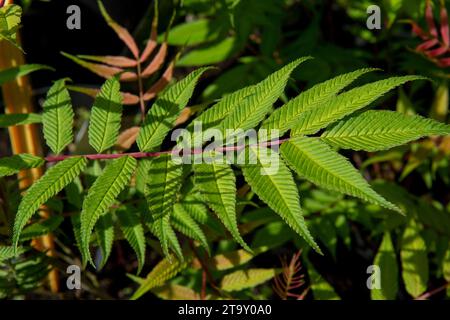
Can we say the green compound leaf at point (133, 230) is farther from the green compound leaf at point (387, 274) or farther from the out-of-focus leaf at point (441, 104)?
the out-of-focus leaf at point (441, 104)

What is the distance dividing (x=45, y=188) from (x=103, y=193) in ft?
0.28

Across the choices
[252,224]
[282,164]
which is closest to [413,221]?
[252,224]

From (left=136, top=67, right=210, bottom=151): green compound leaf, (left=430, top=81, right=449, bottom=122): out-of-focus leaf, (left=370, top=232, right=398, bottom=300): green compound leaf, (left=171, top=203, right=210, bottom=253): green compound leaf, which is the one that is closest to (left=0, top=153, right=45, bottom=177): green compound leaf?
(left=136, top=67, right=210, bottom=151): green compound leaf

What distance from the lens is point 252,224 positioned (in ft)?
4.07

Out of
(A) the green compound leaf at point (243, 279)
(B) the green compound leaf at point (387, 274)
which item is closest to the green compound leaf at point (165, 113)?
(A) the green compound leaf at point (243, 279)

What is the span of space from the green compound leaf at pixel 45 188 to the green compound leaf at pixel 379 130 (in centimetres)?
38

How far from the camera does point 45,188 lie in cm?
83

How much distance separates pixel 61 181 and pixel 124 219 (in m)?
0.23

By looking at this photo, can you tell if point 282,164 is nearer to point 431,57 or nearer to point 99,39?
point 431,57

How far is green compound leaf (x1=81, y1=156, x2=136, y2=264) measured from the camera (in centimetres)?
81

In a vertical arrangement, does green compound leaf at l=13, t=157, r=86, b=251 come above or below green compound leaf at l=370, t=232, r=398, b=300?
above

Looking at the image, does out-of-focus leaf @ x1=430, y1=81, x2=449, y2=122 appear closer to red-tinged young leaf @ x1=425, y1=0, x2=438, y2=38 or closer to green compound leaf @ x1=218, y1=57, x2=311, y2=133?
red-tinged young leaf @ x1=425, y1=0, x2=438, y2=38

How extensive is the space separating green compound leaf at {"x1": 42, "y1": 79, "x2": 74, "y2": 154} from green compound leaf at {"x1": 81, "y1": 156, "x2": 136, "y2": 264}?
0.44ft

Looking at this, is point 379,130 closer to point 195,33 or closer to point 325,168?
point 325,168
